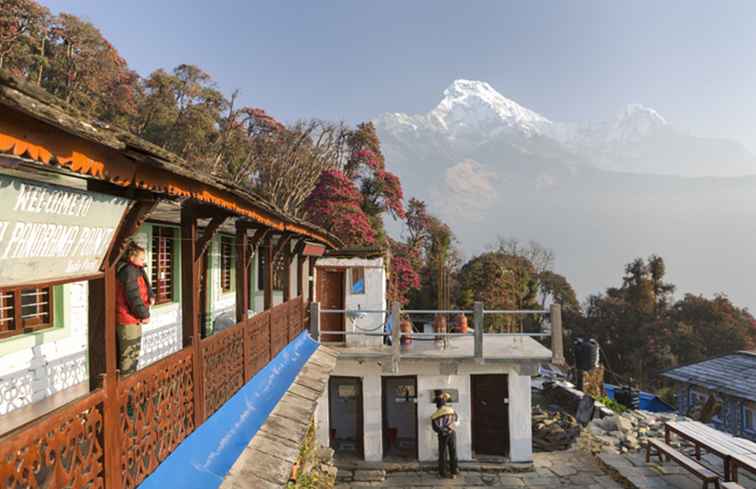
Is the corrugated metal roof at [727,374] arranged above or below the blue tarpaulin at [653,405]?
above

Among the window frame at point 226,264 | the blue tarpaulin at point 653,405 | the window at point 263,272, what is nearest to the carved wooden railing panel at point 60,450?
the window frame at point 226,264

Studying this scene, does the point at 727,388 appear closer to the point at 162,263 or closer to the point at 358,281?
the point at 358,281

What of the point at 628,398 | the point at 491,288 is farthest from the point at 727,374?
the point at 491,288

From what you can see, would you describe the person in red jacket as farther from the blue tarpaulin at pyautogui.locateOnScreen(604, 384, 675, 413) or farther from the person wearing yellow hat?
the blue tarpaulin at pyautogui.locateOnScreen(604, 384, 675, 413)

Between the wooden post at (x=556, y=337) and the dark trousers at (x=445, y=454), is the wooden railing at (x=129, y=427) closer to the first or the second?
the dark trousers at (x=445, y=454)

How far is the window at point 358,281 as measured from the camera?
1480 centimetres

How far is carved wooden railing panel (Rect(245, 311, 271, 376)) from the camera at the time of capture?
638 cm

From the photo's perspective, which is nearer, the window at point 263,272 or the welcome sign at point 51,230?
the welcome sign at point 51,230

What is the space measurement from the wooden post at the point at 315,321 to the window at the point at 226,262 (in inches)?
89.5

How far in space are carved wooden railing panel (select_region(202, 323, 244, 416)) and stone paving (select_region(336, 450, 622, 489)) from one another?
25.8 ft

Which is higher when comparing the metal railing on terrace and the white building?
the metal railing on terrace

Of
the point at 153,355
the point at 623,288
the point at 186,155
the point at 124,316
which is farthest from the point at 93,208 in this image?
the point at 623,288

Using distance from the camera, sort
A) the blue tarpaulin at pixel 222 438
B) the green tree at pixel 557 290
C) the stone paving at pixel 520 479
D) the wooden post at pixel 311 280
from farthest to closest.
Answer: the green tree at pixel 557 290 → the wooden post at pixel 311 280 → the stone paving at pixel 520 479 → the blue tarpaulin at pixel 222 438

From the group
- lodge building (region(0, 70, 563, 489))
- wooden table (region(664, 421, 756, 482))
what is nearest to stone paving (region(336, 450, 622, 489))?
wooden table (region(664, 421, 756, 482))
